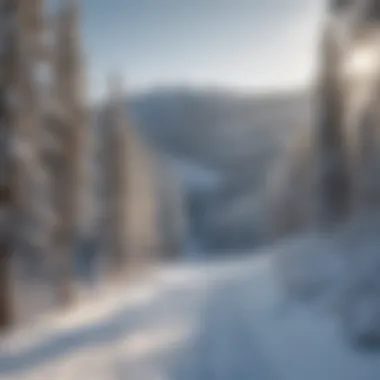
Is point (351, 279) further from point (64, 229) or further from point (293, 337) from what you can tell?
point (64, 229)

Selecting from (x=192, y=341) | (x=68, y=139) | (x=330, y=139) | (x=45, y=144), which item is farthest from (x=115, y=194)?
(x=192, y=341)

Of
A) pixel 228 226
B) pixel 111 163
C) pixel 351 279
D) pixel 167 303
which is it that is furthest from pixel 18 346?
pixel 111 163

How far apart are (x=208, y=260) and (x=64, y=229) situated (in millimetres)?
2544

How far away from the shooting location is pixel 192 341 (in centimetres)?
613

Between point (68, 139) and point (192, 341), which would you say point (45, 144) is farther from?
point (192, 341)

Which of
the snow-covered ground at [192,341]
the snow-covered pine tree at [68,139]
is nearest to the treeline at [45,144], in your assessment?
the snow-covered pine tree at [68,139]

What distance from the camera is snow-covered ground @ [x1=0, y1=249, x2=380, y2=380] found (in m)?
4.96

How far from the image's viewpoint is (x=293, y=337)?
6043mm

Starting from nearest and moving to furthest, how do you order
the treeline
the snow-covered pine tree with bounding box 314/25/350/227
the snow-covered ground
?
the snow-covered ground, the treeline, the snow-covered pine tree with bounding box 314/25/350/227

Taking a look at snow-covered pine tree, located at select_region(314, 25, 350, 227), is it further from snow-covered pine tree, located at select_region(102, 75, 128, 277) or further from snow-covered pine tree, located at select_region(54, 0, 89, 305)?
snow-covered pine tree, located at select_region(54, 0, 89, 305)

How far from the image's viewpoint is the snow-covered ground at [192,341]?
→ 4.96 metres

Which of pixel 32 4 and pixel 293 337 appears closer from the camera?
pixel 293 337

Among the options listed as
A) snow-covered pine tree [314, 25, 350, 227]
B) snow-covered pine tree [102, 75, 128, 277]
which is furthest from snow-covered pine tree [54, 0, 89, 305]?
snow-covered pine tree [314, 25, 350, 227]

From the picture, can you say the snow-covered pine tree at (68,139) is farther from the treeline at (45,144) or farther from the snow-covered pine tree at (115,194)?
the snow-covered pine tree at (115,194)
